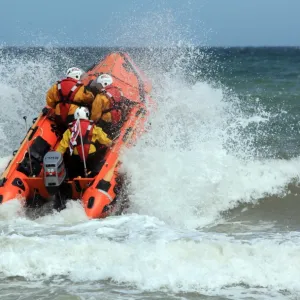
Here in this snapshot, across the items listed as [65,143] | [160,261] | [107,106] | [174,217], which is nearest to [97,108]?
[107,106]

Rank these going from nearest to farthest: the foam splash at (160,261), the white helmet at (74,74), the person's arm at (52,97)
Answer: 1. the foam splash at (160,261)
2. the person's arm at (52,97)
3. the white helmet at (74,74)

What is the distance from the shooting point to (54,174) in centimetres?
585

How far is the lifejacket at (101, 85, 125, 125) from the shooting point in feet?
23.2

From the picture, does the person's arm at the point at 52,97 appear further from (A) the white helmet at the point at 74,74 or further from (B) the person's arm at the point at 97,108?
(B) the person's arm at the point at 97,108

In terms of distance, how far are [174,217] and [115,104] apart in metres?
1.81

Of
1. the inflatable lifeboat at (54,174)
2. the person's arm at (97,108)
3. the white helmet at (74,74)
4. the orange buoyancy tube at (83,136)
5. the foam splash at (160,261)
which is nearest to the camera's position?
the foam splash at (160,261)

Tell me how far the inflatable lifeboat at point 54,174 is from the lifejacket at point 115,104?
0.37ft

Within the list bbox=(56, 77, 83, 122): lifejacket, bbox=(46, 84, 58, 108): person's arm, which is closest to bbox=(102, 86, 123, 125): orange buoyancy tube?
bbox=(56, 77, 83, 122): lifejacket

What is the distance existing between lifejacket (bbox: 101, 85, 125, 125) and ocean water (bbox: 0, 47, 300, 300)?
43 cm

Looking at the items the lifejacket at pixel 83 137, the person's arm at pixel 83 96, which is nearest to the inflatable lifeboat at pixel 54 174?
the lifejacket at pixel 83 137

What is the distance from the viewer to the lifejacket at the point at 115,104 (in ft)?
23.2

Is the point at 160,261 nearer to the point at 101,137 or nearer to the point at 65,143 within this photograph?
the point at 101,137

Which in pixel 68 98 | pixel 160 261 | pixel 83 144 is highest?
pixel 68 98

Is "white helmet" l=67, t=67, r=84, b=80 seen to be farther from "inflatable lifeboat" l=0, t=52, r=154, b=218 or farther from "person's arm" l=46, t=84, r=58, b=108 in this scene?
"inflatable lifeboat" l=0, t=52, r=154, b=218
